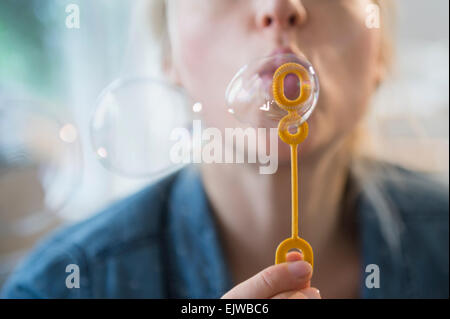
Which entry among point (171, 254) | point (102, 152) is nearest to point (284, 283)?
point (171, 254)

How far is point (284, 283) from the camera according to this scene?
1.62 ft

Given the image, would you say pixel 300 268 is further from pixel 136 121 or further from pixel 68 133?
pixel 68 133

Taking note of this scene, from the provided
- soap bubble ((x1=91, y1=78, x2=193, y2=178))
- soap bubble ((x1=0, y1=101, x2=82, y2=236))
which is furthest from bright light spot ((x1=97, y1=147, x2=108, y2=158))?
soap bubble ((x1=0, y1=101, x2=82, y2=236))

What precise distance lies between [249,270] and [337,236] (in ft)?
0.56

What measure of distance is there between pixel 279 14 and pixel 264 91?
123 millimetres

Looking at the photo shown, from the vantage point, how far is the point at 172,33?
71 centimetres

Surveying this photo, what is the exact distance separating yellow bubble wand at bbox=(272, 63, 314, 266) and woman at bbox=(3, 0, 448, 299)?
9 centimetres

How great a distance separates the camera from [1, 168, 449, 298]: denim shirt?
0.71 metres

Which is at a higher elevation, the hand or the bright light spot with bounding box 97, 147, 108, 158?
the bright light spot with bounding box 97, 147, 108, 158

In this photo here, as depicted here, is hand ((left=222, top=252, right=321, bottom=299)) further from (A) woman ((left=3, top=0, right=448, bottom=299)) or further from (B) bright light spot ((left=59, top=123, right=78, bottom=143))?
(B) bright light spot ((left=59, top=123, right=78, bottom=143))

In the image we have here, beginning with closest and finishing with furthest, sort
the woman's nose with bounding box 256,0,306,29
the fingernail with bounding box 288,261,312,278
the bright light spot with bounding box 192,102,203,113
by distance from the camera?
1. the fingernail with bounding box 288,261,312,278
2. the woman's nose with bounding box 256,0,306,29
3. the bright light spot with bounding box 192,102,203,113

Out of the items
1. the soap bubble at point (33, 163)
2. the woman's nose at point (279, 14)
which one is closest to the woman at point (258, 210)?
the woman's nose at point (279, 14)

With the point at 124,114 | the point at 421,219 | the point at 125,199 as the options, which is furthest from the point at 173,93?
the point at 421,219
